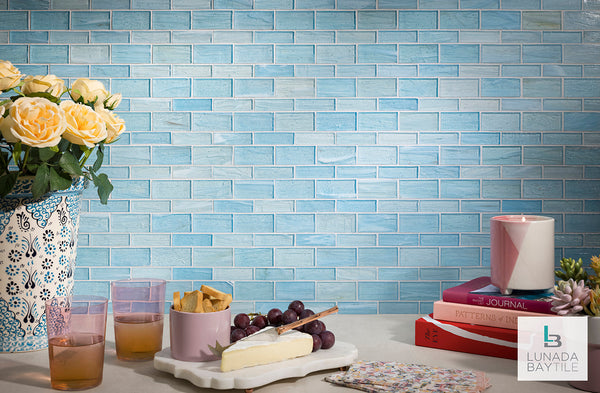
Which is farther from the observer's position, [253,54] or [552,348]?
[253,54]

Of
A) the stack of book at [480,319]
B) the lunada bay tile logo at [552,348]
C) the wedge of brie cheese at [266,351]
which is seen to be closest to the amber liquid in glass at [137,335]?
the wedge of brie cheese at [266,351]

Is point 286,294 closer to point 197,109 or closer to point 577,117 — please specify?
point 197,109

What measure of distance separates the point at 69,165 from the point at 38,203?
0.40 feet

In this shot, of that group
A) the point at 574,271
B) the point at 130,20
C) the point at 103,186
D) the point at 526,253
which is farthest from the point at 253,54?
the point at 574,271

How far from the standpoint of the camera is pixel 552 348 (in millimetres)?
1190

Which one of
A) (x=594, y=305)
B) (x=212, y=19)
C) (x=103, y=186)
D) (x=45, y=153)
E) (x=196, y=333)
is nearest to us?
(x=594, y=305)

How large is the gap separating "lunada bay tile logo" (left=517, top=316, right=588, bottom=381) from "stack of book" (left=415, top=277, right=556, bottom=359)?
0.03m

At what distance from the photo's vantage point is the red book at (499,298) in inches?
49.4

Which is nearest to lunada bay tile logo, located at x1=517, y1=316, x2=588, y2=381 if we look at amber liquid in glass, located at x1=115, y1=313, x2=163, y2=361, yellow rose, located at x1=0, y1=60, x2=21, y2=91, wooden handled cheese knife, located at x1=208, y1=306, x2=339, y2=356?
wooden handled cheese knife, located at x1=208, y1=306, x2=339, y2=356

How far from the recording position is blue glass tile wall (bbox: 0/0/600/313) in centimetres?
170

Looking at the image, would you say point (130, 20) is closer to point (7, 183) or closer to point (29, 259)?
point (7, 183)

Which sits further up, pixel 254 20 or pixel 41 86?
pixel 254 20

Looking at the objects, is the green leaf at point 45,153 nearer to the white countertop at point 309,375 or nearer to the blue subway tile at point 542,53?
the white countertop at point 309,375

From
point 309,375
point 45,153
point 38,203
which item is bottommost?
point 309,375
